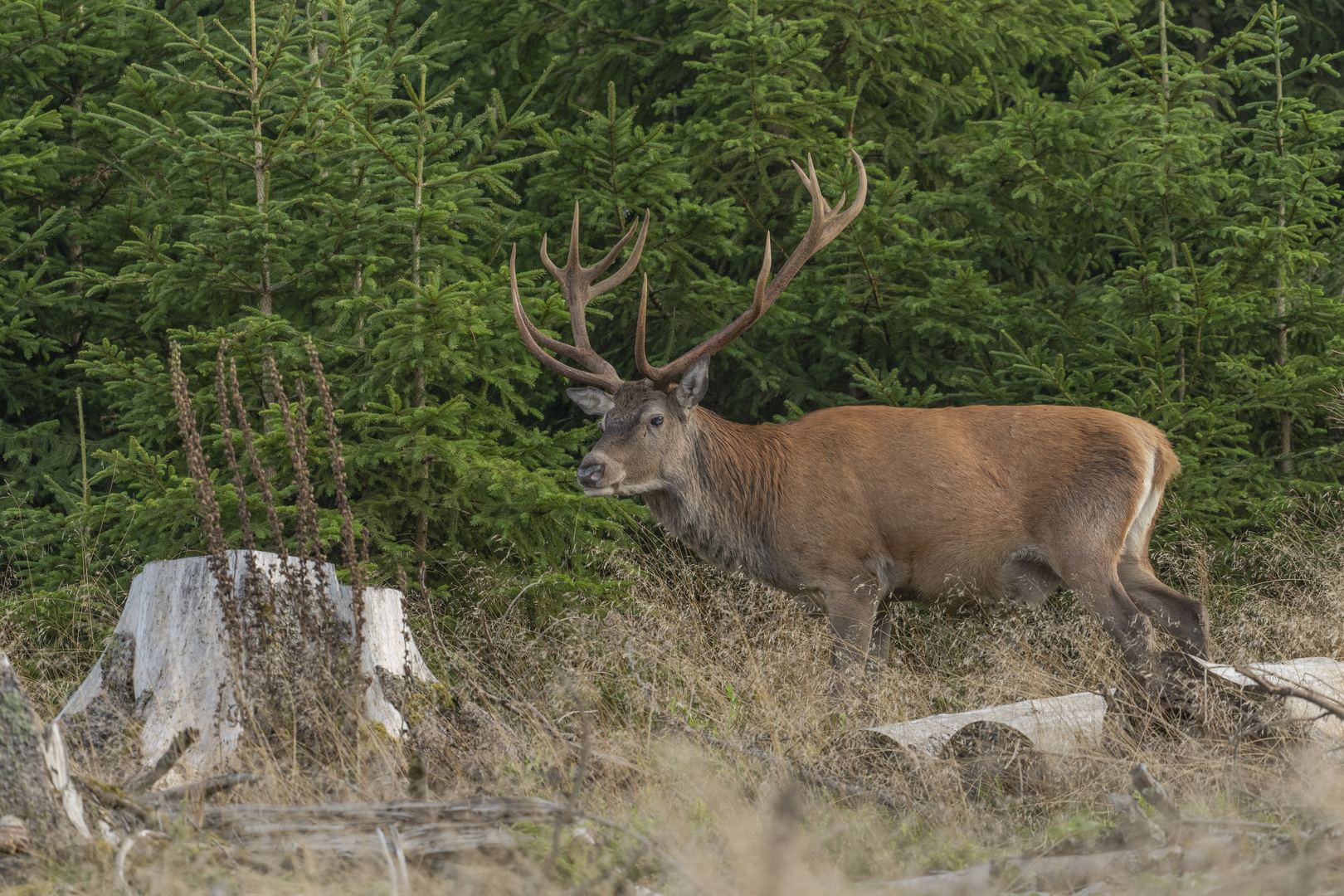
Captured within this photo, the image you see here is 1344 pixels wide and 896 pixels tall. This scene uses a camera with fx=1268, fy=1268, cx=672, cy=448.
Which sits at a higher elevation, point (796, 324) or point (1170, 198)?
point (1170, 198)

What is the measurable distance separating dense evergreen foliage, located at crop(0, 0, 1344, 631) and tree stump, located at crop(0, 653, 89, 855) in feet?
10.5

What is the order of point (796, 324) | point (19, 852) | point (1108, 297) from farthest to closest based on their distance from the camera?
1. point (796, 324)
2. point (1108, 297)
3. point (19, 852)

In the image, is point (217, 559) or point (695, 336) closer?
point (217, 559)

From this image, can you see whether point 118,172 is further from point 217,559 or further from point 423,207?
point 217,559

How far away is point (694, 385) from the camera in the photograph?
22.2ft

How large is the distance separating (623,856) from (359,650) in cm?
166

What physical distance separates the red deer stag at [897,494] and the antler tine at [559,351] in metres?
0.02

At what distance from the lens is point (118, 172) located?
8.80m

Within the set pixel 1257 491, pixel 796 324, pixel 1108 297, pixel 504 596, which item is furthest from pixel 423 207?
pixel 1257 491

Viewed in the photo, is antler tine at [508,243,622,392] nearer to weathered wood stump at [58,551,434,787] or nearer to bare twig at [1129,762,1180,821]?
weathered wood stump at [58,551,434,787]

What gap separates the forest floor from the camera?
3.03 meters

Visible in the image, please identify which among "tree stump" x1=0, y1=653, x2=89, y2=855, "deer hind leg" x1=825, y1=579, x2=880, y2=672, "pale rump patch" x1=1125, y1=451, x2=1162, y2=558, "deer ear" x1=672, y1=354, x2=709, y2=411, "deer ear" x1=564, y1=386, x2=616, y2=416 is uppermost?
"tree stump" x1=0, y1=653, x2=89, y2=855

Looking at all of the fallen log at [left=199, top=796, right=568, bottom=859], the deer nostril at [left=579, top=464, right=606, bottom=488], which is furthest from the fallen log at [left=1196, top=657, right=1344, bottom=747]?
the deer nostril at [left=579, top=464, right=606, bottom=488]

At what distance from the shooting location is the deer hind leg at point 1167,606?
6.19 meters
